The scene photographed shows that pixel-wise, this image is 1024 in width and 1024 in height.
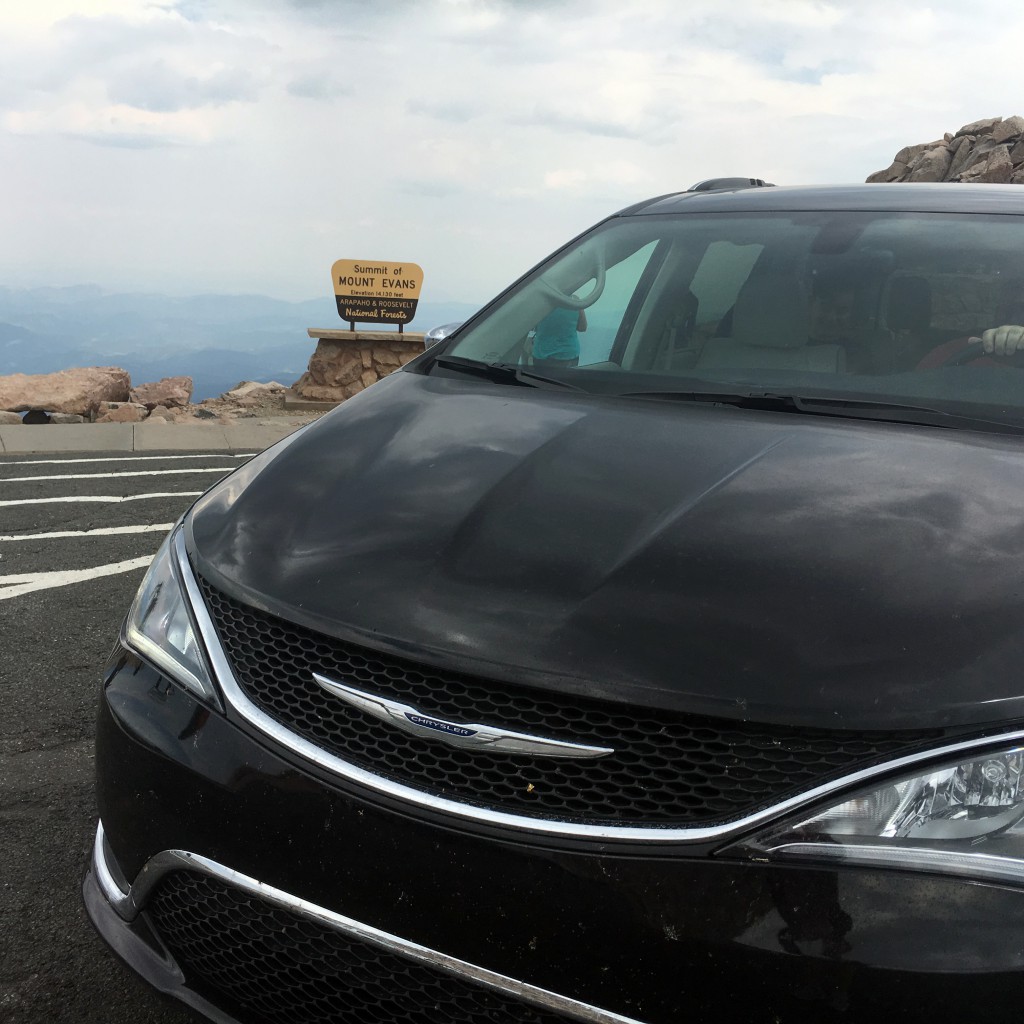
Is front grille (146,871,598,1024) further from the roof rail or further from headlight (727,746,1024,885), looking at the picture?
the roof rail

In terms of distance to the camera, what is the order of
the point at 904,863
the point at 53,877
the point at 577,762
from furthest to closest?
the point at 53,877 → the point at 577,762 → the point at 904,863

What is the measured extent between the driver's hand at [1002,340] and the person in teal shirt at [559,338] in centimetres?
103

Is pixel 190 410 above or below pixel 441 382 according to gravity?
below

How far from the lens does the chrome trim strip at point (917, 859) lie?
1.31m

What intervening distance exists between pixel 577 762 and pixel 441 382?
147cm

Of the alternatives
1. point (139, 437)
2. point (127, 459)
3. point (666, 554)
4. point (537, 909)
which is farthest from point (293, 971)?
point (139, 437)

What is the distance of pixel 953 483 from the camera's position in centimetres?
190

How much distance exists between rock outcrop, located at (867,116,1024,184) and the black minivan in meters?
26.4

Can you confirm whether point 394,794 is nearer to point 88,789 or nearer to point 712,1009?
point 712,1009

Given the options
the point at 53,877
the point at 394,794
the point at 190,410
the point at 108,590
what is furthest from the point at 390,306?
the point at 394,794

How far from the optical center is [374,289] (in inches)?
620

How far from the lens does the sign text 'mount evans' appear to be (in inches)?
618

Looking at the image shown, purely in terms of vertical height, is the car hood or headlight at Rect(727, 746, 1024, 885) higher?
the car hood

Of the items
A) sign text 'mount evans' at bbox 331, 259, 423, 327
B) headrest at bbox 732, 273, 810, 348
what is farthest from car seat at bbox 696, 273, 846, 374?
sign text 'mount evans' at bbox 331, 259, 423, 327
